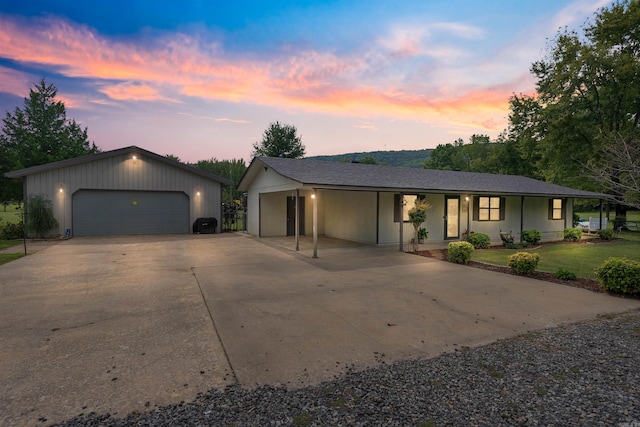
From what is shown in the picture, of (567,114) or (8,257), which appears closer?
(8,257)

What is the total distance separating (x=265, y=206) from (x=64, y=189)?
9.31 meters

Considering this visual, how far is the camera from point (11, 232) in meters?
14.5

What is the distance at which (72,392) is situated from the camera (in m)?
2.75

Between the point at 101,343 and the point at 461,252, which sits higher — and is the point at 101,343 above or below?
below

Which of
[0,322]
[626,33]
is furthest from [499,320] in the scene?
[626,33]

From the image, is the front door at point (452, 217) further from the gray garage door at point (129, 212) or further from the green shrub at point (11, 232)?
the green shrub at point (11, 232)

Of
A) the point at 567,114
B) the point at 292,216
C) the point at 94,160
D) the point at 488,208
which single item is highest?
the point at 567,114

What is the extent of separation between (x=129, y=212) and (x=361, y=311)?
50.0 feet

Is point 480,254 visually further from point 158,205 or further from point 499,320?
point 158,205

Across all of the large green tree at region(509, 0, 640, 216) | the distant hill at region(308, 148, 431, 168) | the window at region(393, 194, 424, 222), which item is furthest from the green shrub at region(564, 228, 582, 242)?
A: the distant hill at region(308, 148, 431, 168)

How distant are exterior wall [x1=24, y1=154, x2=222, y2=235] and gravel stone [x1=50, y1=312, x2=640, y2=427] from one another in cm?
1595

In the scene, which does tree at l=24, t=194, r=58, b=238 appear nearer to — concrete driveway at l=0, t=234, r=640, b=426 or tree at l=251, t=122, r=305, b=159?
concrete driveway at l=0, t=234, r=640, b=426

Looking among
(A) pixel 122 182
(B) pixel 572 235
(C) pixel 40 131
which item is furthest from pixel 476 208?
(C) pixel 40 131

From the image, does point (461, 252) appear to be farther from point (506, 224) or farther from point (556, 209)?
point (556, 209)
